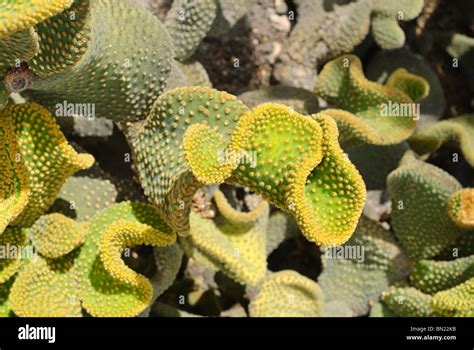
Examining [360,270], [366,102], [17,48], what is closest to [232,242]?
[360,270]

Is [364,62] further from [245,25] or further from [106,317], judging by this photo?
[106,317]

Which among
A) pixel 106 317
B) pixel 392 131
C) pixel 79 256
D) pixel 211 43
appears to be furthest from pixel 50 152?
pixel 392 131

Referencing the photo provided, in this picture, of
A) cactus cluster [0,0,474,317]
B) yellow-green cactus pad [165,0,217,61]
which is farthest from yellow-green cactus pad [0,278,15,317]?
yellow-green cactus pad [165,0,217,61]

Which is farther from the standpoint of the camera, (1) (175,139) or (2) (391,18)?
(2) (391,18)

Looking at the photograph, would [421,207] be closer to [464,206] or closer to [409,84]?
[464,206]

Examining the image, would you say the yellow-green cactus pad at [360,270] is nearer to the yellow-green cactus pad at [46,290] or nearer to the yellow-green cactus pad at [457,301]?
the yellow-green cactus pad at [457,301]

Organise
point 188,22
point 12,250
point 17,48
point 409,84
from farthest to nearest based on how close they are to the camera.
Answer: point 409,84, point 188,22, point 12,250, point 17,48

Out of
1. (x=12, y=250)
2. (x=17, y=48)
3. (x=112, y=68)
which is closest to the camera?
(x=17, y=48)
